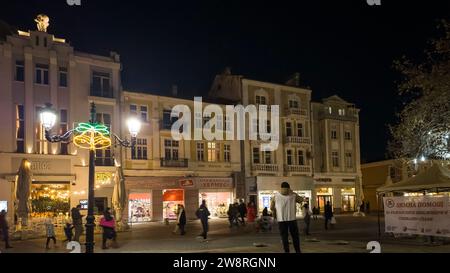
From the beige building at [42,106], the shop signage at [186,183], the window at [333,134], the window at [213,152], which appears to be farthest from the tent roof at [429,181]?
the window at [333,134]

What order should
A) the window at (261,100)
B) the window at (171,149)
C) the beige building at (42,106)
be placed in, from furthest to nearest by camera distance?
the window at (261,100) < the window at (171,149) < the beige building at (42,106)

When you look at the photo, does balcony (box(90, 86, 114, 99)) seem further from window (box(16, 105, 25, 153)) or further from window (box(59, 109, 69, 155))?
window (box(16, 105, 25, 153))

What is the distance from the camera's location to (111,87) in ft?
115

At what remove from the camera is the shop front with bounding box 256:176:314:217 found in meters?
44.4

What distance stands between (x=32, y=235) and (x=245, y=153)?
24.0 metres

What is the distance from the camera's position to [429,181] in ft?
57.9

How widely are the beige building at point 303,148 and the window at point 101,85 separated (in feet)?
43.6

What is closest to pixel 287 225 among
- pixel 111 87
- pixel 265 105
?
pixel 111 87

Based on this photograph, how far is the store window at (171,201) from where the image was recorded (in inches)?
1551

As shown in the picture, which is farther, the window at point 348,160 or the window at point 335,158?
the window at point 348,160

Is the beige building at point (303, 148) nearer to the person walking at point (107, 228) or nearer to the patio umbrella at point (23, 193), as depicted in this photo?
the patio umbrella at point (23, 193)

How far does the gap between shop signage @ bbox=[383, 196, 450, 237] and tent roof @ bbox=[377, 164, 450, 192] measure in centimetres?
81

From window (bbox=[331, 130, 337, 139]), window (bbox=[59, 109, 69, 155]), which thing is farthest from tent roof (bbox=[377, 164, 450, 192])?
window (bbox=[331, 130, 337, 139])

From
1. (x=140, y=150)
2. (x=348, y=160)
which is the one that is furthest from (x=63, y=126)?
(x=348, y=160)
